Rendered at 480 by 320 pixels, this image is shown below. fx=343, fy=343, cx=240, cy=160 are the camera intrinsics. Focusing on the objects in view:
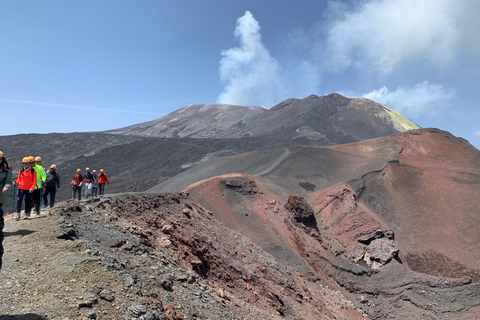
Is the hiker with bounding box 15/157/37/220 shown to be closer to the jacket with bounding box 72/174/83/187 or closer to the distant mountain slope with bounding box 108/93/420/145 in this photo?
the jacket with bounding box 72/174/83/187

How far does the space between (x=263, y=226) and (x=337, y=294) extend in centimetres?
497

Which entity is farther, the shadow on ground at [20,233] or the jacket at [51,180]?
the jacket at [51,180]

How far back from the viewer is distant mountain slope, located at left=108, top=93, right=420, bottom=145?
249 ft

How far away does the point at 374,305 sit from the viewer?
1586 centimetres

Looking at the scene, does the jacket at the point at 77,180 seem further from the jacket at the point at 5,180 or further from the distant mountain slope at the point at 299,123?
the distant mountain slope at the point at 299,123

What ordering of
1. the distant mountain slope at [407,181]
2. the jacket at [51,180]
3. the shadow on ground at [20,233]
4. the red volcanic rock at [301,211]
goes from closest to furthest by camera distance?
the shadow on ground at [20,233] < the jacket at [51,180] < the distant mountain slope at [407,181] < the red volcanic rock at [301,211]

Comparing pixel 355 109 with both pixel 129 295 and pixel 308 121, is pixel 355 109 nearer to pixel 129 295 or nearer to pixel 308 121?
pixel 308 121

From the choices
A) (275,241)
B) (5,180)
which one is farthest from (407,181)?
(5,180)

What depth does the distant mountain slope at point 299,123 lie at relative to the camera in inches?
2992

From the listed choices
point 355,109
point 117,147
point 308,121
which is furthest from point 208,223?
point 355,109

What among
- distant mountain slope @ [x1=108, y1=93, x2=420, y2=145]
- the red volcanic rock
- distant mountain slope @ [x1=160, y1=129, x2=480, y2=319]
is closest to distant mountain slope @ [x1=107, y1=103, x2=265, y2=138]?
distant mountain slope @ [x1=108, y1=93, x2=420, y2=145]

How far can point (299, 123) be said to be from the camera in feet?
259

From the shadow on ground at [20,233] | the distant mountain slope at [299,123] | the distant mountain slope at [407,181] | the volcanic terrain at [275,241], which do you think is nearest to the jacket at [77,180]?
the volcanic terrain at [275,241]

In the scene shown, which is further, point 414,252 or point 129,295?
point 414,252
